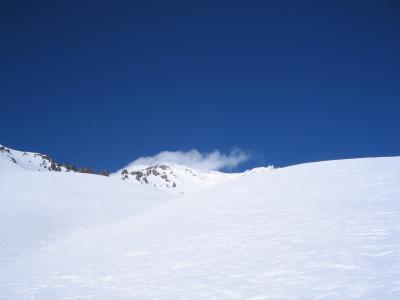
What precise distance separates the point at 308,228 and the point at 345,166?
35.4 ft

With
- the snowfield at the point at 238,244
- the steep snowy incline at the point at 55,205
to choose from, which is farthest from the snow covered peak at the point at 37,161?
the snowfield at the point at 238,244

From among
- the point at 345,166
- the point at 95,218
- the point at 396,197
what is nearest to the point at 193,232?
the point at 396,197

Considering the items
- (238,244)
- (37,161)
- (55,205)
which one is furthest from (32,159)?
(238,244)

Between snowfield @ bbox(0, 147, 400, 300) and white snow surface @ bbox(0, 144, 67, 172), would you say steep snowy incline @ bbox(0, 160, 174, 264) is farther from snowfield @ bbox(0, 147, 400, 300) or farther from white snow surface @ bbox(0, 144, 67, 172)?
white snow surface @ bbox(0, 144, 67, 172)

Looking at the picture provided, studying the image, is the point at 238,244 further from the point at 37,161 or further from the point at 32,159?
the point at 32,159

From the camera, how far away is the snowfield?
7.91 m

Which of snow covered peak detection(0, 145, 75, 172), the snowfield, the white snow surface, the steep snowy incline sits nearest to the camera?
the snowfield

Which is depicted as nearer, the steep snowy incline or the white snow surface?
the steep snowy incline

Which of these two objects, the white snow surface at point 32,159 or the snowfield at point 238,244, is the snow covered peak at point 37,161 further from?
the snowfield at point 238,244

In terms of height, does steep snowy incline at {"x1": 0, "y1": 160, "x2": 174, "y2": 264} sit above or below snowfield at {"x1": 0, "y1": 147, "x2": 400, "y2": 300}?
above

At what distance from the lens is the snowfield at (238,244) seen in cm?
791

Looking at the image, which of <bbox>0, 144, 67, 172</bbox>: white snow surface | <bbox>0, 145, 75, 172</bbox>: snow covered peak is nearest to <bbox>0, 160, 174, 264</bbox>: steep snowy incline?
<bbox>0, 144, 67, 172</bbox>: white snow surface

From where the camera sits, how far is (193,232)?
14.7 meters

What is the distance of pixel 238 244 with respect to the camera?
11.8 meters
